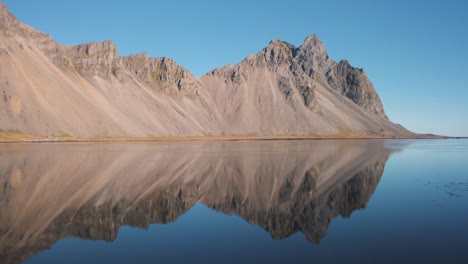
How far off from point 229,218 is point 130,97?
400 feet

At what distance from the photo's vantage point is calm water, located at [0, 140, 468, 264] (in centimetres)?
1366

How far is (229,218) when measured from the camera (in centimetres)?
1978

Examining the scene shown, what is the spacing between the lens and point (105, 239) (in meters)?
15.5

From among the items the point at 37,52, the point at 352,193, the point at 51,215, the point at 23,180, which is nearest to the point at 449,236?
the point at 352,193

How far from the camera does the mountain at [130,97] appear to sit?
9857 cm

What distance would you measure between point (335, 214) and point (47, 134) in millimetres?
89255

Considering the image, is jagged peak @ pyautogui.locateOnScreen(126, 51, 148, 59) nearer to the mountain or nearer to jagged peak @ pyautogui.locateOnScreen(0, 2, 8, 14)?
the mountain

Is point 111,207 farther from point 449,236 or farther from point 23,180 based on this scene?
point 449,236

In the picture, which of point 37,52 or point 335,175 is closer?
point 335,175

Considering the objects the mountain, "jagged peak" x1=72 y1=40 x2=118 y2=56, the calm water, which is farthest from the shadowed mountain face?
"jagged peak" x1=72 y1=40 x2=118 y2=56

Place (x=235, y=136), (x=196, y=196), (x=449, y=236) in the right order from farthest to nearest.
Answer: (x=235, y=136) < (x=196, y=196) < (x=449, y=236)

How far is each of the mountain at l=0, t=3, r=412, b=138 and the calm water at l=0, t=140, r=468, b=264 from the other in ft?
239

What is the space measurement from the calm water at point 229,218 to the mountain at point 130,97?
72.8m

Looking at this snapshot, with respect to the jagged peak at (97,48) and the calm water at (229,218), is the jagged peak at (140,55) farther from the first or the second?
the calm water at (229,218)
